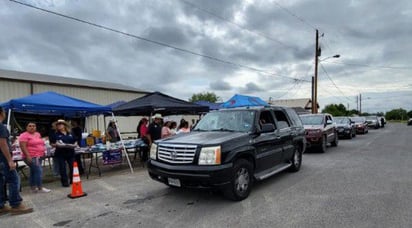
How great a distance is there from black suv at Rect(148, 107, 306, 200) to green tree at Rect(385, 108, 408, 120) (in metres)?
109

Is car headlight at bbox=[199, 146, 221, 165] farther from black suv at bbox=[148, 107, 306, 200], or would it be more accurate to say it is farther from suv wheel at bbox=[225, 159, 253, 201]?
suv wheel at bbox=[225, 159, 253, 201]

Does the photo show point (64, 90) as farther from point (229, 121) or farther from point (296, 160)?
point (296, 160)

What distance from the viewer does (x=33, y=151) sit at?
261 inches

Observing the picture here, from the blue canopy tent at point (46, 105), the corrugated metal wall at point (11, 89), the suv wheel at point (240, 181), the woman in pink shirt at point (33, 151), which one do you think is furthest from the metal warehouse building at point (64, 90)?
the suv wheel at point (240, 181)

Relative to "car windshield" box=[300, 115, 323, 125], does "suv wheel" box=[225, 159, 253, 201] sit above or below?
below

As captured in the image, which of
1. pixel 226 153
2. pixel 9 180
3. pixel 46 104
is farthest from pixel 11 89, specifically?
pixel 226 153

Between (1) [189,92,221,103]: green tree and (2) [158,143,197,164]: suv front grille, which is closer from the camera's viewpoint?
(2) [158,143,197,164]: suv front grille

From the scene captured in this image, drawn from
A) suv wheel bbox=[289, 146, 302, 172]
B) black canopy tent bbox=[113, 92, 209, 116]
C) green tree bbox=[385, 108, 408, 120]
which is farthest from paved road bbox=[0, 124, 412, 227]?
green tree bbox=[385, 108, 408, 120]

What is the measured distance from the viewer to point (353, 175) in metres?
7.57

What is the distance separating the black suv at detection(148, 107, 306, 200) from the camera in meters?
5.13

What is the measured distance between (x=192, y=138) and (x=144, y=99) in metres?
5.65

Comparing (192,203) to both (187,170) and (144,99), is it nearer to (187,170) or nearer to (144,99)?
(187,170)

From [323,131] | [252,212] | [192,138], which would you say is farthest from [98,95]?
[252,212]

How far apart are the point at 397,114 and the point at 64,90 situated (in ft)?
371
